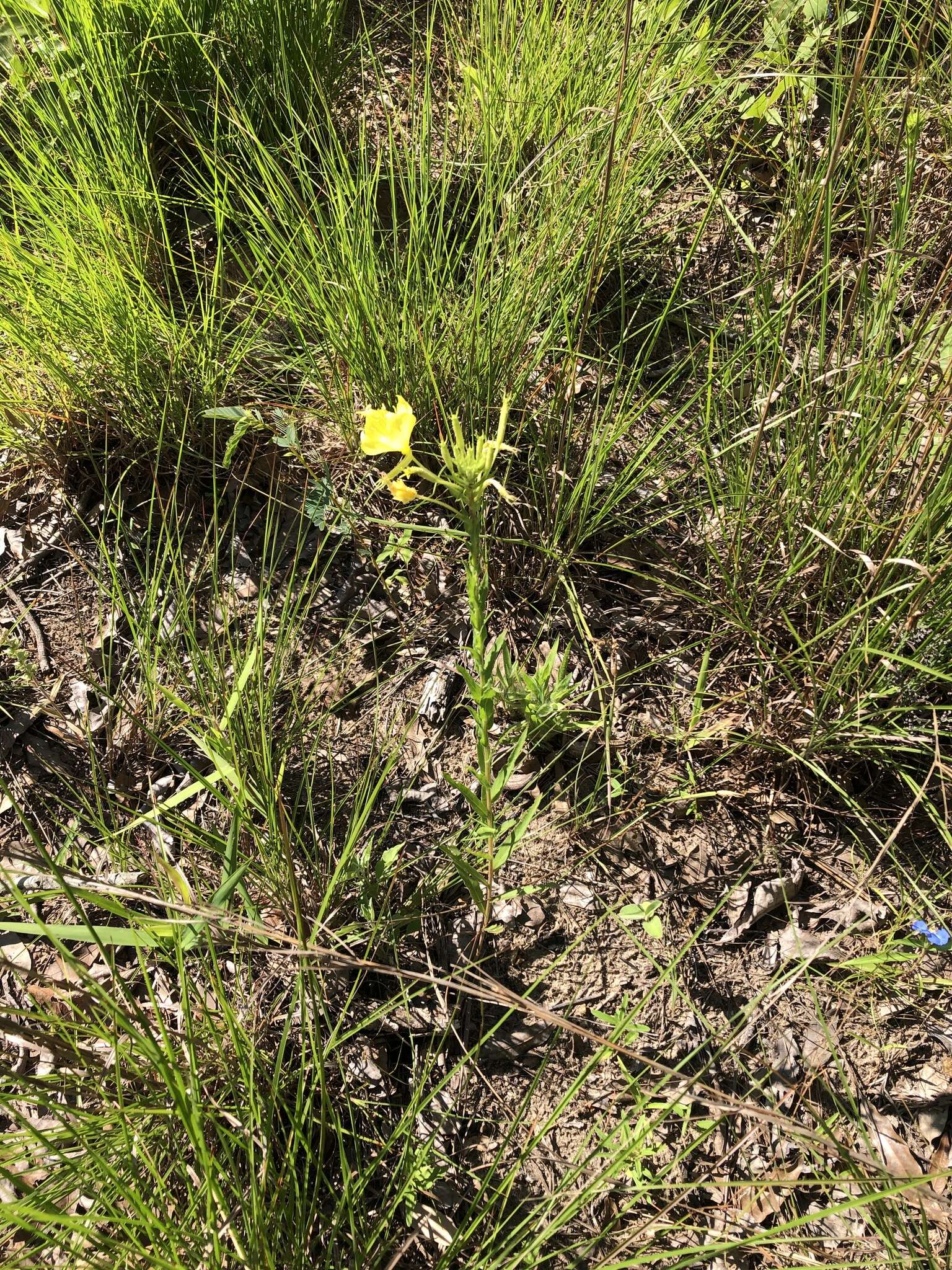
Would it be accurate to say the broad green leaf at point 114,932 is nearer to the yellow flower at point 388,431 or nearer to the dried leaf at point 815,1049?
the yellow flower at point 388,431

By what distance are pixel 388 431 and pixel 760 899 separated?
44.4 inches

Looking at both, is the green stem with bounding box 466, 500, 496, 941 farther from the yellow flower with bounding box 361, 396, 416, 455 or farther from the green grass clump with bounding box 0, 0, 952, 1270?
the yellow flower with bounding box 361, 396, 416, 455

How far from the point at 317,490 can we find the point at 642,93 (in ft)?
A: 3.84

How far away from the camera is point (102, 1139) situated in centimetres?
110

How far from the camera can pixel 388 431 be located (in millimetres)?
1251

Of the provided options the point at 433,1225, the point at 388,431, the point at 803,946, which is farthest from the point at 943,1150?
the point at 388,431

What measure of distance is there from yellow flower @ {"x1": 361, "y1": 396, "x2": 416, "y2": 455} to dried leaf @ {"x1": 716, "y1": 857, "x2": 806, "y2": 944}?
3.54 feet

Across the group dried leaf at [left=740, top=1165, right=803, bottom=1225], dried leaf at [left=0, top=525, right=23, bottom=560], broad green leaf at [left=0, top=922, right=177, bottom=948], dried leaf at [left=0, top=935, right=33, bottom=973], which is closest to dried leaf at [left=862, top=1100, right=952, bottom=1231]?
dried leaf at [left=740, top=1165, right=803, bottom=1225]

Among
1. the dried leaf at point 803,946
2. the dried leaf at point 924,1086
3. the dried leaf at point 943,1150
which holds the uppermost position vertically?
the dried leaf at point 803,946

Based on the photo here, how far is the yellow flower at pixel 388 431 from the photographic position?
1.21 meters

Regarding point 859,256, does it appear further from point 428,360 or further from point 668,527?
point 428,360

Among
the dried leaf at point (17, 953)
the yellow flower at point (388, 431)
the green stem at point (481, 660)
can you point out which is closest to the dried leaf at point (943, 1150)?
the green stem at point (481, 660)

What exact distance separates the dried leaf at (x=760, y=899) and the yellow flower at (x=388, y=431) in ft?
3.54

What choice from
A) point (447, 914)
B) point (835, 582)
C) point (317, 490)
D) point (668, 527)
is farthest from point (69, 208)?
point (835, 582)
